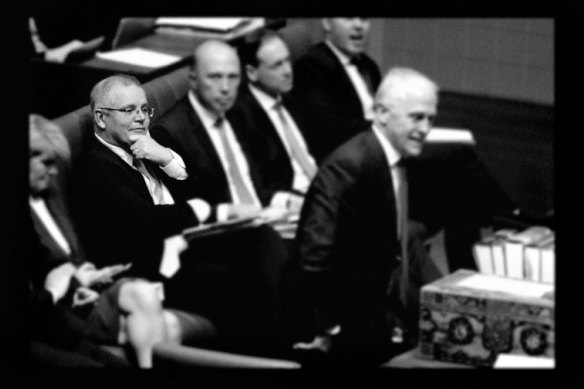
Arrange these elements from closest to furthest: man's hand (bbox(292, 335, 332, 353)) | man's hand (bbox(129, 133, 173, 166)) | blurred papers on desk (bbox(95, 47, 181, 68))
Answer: man's hand (bbox(129, 133, 173, 166))
blurred papers on desk (bbox(95, 47, 181, 68))
man's hand (bbox(292, 335, 332, 353))

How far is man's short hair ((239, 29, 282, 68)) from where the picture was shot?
10.7 feet

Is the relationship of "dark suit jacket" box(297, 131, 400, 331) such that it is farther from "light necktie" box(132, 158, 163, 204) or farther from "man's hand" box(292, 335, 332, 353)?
"light necktie" box(132, 158, 163, 204)

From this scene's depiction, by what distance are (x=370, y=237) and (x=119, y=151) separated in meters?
3.00


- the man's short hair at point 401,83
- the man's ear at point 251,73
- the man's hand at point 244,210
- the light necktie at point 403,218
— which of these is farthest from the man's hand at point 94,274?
the man's short hair at point 401,83

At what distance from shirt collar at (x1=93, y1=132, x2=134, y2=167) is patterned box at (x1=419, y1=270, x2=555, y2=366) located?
292cm

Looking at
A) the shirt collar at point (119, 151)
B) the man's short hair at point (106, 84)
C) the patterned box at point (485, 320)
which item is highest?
the man's short hair at point (106, 84)

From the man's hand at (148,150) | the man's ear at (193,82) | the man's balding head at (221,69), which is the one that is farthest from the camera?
the man's balding head at (221,69)

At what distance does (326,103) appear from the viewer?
3340 millimetres

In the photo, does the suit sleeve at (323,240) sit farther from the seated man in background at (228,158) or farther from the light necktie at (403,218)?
the light necktie at (403,218)

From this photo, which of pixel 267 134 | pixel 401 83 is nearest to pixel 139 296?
pixel 267 134

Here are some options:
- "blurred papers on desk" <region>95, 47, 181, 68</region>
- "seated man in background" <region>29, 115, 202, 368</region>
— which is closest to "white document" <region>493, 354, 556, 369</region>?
"seated man in background" <region>29, 115, 202, 368</region>

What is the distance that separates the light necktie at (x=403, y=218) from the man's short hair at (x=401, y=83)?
0.22 m

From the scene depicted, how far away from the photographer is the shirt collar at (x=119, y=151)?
0.38m

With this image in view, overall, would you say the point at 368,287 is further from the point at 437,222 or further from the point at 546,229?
the point at 546,229
